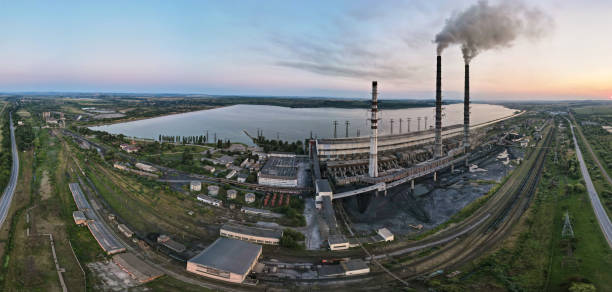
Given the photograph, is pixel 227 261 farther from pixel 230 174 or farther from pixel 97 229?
pixel 230 174

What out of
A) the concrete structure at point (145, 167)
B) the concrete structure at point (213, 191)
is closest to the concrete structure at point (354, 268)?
the concrete structure at point (213, 191)

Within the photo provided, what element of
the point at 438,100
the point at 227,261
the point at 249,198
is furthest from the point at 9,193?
the point at 438,100

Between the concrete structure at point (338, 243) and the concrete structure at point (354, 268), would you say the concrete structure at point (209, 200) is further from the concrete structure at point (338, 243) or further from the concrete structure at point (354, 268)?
the concrete structure at point (354, 268)

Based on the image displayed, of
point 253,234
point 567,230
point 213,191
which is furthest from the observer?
point 213,191

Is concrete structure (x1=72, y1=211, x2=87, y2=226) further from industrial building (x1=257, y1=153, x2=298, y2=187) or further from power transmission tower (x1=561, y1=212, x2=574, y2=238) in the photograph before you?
power transmission tower (x1=561, y1=212, x2=574, y2=238)

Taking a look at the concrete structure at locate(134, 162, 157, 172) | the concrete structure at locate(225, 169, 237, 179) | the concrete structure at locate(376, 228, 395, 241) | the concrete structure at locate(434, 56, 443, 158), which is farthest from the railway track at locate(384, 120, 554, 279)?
the concrete structure at locate(134, 162, 157, 172)

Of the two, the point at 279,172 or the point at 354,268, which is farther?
the point at 279,172

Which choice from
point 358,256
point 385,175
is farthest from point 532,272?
point 385,175
